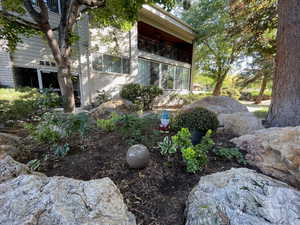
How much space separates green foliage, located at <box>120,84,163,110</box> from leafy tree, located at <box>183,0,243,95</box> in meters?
5.34

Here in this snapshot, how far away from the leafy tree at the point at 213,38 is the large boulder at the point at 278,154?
752 cm

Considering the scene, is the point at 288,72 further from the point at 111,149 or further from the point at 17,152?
the point at 17,152

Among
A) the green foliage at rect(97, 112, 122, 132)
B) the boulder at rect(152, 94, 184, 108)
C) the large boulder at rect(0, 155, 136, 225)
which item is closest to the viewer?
the large boulder at rect(0, 155, 136, 225)

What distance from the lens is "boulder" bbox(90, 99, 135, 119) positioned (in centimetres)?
531

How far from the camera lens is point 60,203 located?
45.1 inches

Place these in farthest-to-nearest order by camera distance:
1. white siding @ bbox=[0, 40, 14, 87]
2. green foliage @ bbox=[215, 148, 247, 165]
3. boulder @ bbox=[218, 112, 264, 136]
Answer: white siding @ bbox=[0, 40, 14, 87] < boulder @ bbox=[218, 112, 264, 136] < green foliage @ bbox=[215, 148, 247, 165]

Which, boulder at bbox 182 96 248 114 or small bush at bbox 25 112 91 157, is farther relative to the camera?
boulder at bbox 182 96 248 114

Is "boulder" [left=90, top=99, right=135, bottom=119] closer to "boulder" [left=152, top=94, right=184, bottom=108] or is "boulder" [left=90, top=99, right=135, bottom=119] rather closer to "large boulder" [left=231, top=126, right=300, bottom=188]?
"large boulder" [left=231, top=126, right=300, bottom=188]

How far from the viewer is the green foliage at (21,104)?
4066mm

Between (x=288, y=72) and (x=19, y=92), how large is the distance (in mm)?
7773

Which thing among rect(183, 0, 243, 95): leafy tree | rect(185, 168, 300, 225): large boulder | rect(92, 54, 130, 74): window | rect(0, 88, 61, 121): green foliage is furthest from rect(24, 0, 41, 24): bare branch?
rect(183, 0, 243, 95): leafy tree

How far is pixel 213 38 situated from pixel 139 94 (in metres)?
8.63

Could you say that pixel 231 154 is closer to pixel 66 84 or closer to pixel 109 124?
pixel 109 124

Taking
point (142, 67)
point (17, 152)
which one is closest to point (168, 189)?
point (17, 152)
